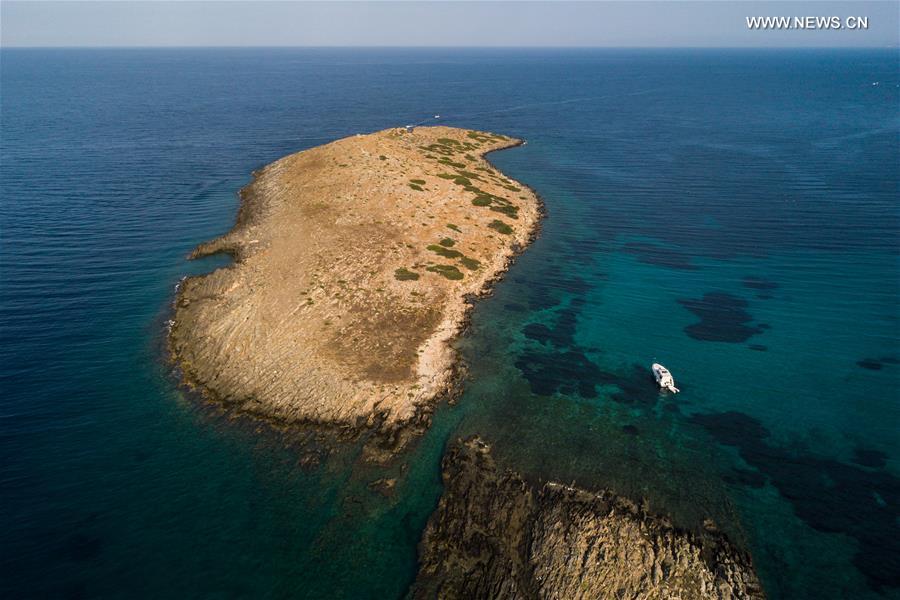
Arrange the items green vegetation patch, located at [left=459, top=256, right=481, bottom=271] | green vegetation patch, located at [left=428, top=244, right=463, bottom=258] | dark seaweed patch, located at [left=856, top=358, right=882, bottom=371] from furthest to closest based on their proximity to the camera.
Answer: green vegetation patch, located at [left=428, top=244, right=463, bottom=258] < green vegetation patch, located at [left=459, top=256, right=481, bottom=271] < dark seaweed patch, located at [left=856, top=358, right=882, bottom=371]

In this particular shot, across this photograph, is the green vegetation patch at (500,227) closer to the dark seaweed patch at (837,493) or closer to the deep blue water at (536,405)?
the deep blue water at (536,405)

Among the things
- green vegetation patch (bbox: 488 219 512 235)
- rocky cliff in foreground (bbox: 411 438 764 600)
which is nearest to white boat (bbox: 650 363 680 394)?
rocky cliff in foreground (bbox: 411 438 764 600)

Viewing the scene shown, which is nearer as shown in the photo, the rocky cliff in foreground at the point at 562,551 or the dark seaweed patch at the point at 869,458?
the rocky cliff in foreground at the point at 562,551

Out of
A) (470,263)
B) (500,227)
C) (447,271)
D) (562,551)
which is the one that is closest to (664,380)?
(562,551)

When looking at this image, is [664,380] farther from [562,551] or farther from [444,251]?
[444,251]

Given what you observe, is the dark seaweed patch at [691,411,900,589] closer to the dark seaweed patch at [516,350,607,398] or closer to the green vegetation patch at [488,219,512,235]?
the dark seaweed patch at [516,350,607,398]

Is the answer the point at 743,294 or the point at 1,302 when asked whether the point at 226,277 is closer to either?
the point at 1,302

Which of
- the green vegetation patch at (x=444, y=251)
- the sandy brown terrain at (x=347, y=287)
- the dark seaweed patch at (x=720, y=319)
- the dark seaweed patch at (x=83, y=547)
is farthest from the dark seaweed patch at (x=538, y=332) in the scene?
the dark seaweed patch at (x=83, y=547)
